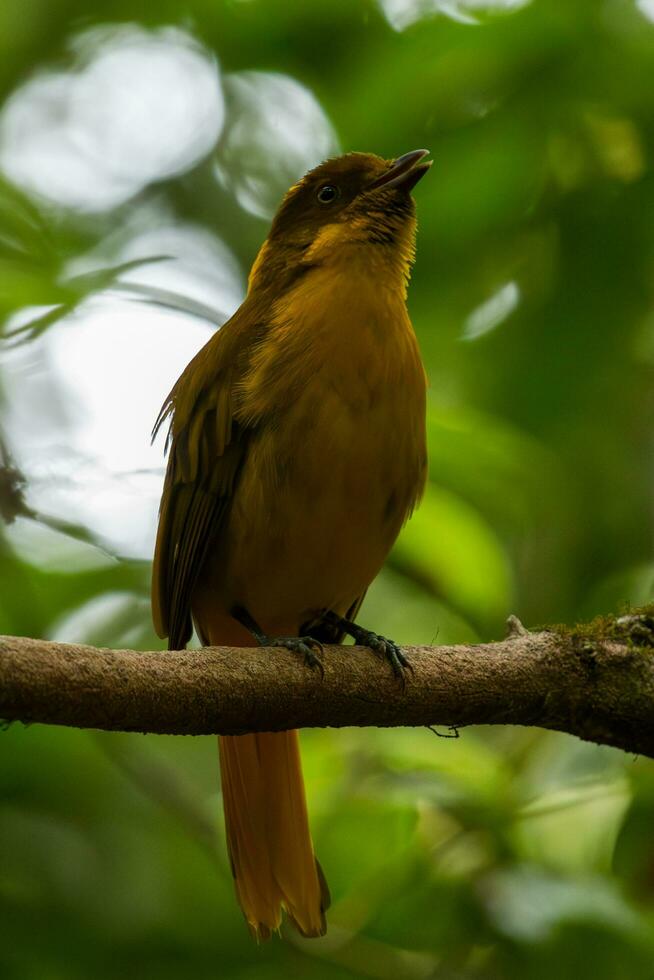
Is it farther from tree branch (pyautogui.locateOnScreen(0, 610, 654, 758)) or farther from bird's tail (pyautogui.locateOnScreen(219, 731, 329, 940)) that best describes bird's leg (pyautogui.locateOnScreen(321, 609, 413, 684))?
bird's tail (pyautogui.locateOnScreen(219, 731, 329, 940))

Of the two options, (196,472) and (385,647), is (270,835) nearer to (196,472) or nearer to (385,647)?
(385,647)

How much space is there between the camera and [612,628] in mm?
3402

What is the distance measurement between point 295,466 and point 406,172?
109cm

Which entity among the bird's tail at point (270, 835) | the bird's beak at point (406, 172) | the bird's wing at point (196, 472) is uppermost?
the bird's beak at point (406, 172)

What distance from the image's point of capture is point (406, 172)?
4047 mm

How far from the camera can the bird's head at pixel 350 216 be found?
4.02 m

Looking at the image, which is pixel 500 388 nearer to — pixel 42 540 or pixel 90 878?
pixel 42 540

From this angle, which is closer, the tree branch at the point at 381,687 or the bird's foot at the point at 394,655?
the tree branch at the point at 381,687

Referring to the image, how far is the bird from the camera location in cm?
359

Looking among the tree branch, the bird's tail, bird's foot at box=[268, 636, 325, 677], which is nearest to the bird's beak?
the tree branch

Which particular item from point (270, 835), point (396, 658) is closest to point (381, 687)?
point (396, 658)

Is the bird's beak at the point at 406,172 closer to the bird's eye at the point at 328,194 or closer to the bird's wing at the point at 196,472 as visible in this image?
the bird's eye at the point at 328,194

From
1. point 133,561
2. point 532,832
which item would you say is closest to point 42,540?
point 133,561

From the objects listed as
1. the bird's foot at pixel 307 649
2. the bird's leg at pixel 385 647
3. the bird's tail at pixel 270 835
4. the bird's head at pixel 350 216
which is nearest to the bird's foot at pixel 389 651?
the bird's leg at pixel 385 647
